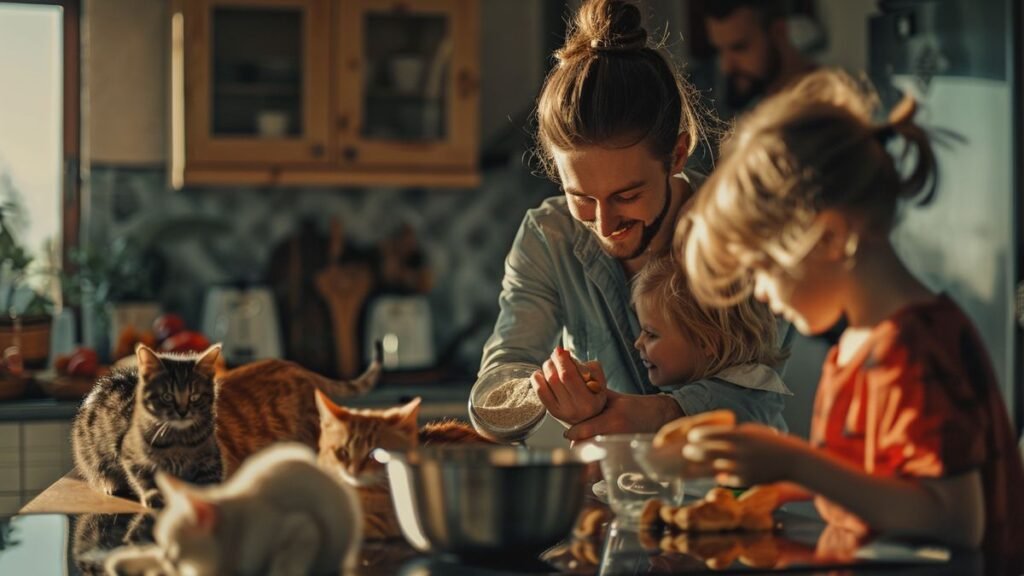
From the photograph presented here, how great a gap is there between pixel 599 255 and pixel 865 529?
1034mm

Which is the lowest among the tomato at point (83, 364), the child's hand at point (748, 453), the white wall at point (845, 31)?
the tomato at point (83, 364)

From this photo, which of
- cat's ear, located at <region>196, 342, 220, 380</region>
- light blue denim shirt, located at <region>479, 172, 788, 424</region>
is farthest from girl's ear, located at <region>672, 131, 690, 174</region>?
cat's ear, located at <region>196, 342, 220, 380</region>

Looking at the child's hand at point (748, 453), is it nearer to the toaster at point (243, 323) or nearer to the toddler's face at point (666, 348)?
the toddler's face at point (666, 348)

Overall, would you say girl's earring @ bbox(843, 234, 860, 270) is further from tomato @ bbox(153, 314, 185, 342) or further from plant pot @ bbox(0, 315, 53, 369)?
plant pot @ bbox(0, 315, 53, 369)

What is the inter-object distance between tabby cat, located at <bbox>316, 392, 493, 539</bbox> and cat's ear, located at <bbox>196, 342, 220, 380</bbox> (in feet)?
1.44

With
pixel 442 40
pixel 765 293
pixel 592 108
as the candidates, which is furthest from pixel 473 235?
pixel 765 293

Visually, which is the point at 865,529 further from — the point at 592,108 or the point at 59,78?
the point at 59,78

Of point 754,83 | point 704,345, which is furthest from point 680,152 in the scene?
point 754,83

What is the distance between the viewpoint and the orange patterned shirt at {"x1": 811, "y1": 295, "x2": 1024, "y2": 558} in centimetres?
106

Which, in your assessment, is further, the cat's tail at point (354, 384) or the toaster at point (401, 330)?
the toaster at point (401, 330)

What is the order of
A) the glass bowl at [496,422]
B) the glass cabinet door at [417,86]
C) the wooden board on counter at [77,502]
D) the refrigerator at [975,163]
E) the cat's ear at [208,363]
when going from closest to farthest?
the wooden board on counter at [77,502] → the cat's ear at [208,363] → the glass bowl at [496,422] → the refrigerator at [975,163] → the glass cabinet door at [417,86]

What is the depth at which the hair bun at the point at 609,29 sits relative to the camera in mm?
1960

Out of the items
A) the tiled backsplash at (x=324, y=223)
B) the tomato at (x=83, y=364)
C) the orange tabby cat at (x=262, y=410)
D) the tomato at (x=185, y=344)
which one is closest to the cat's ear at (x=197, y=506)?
the orange tabby cat at (x=262, y=410)

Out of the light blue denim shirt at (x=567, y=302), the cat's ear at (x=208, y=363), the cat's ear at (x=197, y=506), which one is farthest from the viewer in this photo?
the light blue denim shirt at (x=567, y=302)
